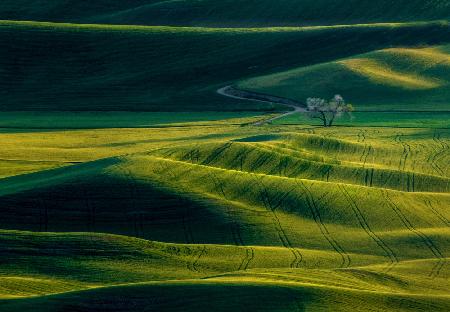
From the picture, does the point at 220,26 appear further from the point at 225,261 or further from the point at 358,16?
the point at 225,261

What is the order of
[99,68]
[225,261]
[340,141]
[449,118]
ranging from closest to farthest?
[225,261]
[340,141]
[449,118]
[99,68]

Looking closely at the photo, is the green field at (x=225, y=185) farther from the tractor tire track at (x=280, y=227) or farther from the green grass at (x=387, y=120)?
the green grass at (x=387, y=120)

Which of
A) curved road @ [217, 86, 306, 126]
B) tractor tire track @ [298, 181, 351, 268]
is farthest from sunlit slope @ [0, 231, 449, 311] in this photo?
curved road @ [217, 86, 306, 126]

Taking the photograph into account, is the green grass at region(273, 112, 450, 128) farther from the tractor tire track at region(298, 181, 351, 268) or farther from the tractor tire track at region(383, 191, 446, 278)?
the tractor tire track at region(298, 181, 351, 268)

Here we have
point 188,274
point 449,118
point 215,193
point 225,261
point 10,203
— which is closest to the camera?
point 188,274

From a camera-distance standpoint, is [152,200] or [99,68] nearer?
[152,200]

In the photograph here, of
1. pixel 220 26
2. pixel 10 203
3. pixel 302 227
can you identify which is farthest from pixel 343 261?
pixel 220 26

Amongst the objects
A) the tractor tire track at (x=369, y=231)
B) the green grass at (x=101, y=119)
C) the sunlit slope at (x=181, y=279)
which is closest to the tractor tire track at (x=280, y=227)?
the sunlit slope at (x=181, y=279)

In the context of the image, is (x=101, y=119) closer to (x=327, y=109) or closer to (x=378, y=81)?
(x=327, y=109)
